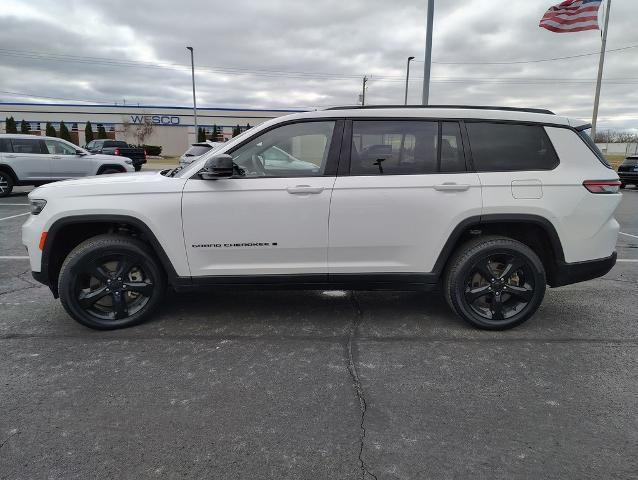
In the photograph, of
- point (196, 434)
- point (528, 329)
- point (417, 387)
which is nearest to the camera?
point (196, 434)

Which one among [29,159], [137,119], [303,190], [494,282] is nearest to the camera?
[303,190]

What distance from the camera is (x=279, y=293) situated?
4.94 m

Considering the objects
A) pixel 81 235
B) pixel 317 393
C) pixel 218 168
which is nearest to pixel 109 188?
pixel 81 235

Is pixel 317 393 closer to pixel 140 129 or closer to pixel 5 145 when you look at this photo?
pixel 5 145

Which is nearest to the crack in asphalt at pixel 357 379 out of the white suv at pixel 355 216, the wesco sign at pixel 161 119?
the white suv at pixel 355 216

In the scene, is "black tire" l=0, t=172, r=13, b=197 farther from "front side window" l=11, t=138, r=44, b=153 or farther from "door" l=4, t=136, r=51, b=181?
"front side window" l=11, t=138, r=44, b=153

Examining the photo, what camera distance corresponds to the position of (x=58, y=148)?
13883 mm

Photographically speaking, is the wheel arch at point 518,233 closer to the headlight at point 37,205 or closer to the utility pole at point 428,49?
the headlight at point 37,205

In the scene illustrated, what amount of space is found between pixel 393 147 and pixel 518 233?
1373 mm

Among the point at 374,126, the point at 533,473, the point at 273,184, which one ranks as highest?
the point at 374,126

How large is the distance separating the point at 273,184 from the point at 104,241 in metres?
1.50

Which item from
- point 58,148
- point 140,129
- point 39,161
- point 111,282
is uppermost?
A: point 140,129

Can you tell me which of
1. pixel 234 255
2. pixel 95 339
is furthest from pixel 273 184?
pixel 95 339

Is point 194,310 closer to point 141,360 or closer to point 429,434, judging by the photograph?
point 141,360
